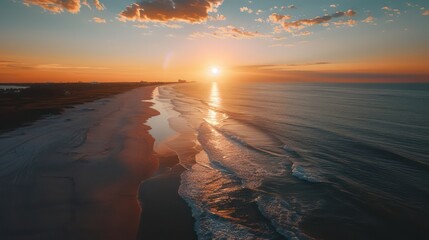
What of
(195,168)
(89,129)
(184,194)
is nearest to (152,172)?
(195,168)

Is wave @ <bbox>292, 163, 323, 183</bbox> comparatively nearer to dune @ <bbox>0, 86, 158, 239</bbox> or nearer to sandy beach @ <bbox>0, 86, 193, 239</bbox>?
sandy beach @ <bbox>0, 86, 193, 239</bbox>

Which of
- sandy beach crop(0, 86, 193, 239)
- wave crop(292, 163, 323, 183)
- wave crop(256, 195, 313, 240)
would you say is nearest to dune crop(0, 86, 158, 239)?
sandy beach crop(0, 86, 193, 239)

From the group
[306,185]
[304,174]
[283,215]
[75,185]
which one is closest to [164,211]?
[283,215]

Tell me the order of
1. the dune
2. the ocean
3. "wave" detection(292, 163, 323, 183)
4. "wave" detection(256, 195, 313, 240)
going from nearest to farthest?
the dune, "wave" detection(256, 195, 313, 240), the ocean, "wave" detection(292, 163, 323, 183)

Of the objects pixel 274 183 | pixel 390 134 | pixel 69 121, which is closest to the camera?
pixel 274 183

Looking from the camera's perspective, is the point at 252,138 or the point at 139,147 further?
the point at 252,138

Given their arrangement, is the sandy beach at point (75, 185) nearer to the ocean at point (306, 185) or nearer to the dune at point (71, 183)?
the dune at point (71, 183)

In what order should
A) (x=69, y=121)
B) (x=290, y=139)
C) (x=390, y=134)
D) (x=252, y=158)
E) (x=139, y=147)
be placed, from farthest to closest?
(x=69, y=121)
(x=390, y=134)
(x=290, y=139)
(x=139, y=147)
(x=252, y=158)

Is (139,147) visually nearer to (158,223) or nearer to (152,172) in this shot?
(152,172)

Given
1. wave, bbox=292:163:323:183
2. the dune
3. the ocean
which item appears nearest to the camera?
the dune
